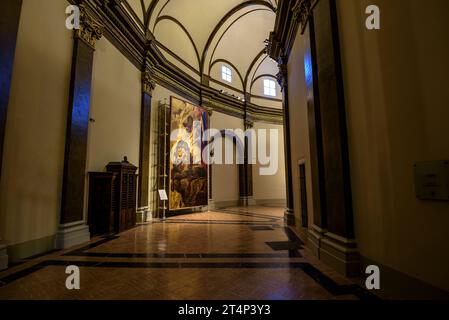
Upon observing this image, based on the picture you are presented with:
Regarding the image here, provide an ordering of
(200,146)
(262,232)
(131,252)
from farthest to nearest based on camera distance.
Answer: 1. (200,146)
2. (262,232)
3. (131,252)

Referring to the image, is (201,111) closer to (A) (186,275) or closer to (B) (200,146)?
(B) (200,146)

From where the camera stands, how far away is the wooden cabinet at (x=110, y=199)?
22.3 ft

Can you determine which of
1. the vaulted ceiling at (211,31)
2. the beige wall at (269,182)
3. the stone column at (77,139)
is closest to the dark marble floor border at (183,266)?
the stone column at (77,139)

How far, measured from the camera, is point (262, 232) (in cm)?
728

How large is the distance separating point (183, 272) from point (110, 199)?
4.19 metres

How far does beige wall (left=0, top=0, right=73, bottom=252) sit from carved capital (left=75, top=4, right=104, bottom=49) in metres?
0.43

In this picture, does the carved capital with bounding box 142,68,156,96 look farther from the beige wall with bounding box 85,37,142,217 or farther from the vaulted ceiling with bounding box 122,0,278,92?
the vaulted ceiling with bounding box 122,0,278,92

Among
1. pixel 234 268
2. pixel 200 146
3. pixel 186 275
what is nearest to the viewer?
pixel 186 275

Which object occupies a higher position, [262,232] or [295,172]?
[295,172]

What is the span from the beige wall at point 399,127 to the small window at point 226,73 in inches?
475

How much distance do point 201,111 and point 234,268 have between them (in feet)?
33.6

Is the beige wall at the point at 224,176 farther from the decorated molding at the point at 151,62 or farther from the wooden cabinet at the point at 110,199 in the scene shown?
the wooden cabinet at the point at 110,199
